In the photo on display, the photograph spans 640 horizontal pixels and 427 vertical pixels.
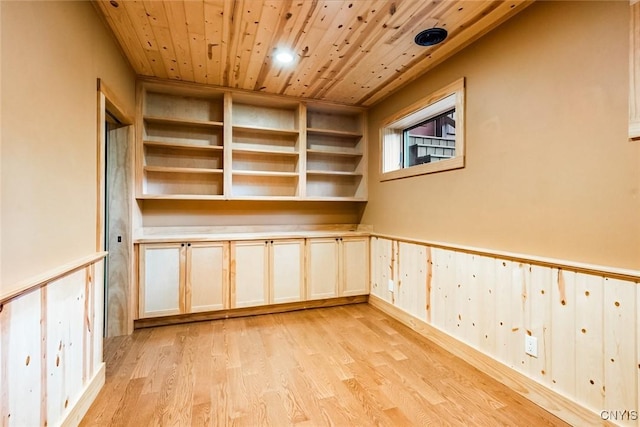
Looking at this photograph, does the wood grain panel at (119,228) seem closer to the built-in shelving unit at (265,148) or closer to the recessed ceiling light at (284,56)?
the built-in shelving unit at (265,148)

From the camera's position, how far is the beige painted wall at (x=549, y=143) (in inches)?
58.3

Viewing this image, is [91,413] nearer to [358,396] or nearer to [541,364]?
[358,396]

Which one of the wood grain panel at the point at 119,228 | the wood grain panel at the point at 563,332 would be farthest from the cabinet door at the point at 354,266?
the wood grain panel at the point at 119,228

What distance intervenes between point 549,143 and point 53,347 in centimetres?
287

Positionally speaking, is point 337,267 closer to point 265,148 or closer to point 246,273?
point 246,273

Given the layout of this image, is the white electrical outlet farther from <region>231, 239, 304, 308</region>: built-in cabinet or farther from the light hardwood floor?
<region>231, 239, 304, 308</region>: built-in cabinet

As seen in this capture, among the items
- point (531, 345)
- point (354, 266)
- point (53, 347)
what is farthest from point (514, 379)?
point (53, 347)

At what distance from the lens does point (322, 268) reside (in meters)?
3.49

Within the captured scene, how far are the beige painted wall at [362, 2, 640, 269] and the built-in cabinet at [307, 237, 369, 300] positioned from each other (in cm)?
123

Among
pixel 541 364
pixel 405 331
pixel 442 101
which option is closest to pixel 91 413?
pixel 405 331

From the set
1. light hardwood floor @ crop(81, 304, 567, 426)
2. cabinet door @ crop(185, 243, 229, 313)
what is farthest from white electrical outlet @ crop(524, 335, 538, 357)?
cabinet door @ crop(185, 243, 229, 313)

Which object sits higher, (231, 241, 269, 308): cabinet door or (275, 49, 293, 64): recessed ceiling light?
(275, 49, 293, 64): recessed ceiling light

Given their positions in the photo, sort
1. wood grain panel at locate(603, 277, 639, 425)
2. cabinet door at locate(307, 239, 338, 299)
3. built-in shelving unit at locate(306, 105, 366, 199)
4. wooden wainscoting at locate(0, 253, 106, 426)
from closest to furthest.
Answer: wooden wainscoting at locate(0, 253, 106, 426)
wood grain panel at locate(603, 277, 639, 425)
cabinet door at locate(307, 239, 338, 299)
built-in shelving unit at locate(306, 105, 366, 199)

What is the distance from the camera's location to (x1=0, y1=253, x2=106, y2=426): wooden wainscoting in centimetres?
109
